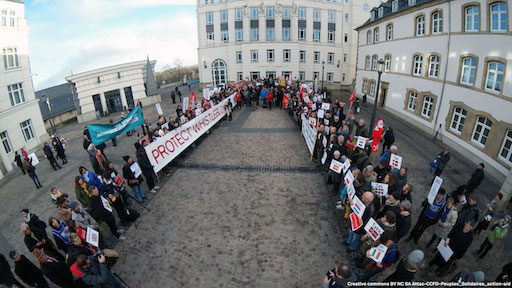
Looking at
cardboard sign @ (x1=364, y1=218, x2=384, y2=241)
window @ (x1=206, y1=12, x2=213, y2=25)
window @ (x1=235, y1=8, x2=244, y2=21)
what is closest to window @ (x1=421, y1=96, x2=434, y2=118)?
cardboard sign @ (x1=364, y1=218, x2=384, y2=241)

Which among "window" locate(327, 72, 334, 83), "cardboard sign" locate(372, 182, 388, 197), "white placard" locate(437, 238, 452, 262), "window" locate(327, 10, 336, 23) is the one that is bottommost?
"white placard" locate(437, 238, 452, 262)

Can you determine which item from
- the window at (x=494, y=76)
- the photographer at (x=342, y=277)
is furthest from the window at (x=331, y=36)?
the photographer at (x=342, y=277)

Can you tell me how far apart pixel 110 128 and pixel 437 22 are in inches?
892

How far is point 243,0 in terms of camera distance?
3678 centimetres

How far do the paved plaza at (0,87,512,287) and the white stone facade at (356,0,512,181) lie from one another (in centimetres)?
185

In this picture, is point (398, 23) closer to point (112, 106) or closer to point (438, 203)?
point (438, 203)

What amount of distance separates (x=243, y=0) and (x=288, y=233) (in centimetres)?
3867

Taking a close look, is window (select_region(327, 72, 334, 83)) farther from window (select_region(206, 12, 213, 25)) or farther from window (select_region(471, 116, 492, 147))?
window (select_region(471, 116, 492, 147))

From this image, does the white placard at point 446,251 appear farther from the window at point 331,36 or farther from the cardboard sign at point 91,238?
the window at point 331,36

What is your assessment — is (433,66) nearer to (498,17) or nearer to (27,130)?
(498,17)

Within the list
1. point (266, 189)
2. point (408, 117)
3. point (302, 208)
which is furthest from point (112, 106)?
point (408, 117)

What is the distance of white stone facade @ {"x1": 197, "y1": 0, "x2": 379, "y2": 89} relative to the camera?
37438 mm

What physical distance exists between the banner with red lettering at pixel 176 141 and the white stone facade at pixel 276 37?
24187 millimetres

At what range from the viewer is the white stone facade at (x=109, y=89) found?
2625cm
